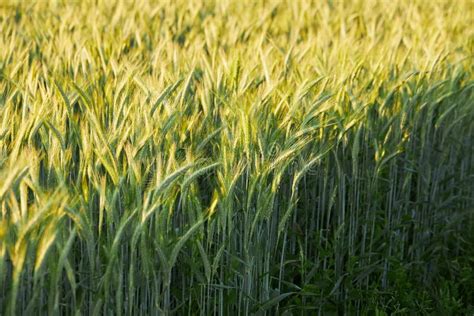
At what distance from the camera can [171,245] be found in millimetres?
1944

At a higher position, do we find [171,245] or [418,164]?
[418,164]

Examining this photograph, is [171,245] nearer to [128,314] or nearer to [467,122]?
[128,314]

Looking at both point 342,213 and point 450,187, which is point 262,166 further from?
point 450,187

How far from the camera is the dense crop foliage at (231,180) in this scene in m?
1.84

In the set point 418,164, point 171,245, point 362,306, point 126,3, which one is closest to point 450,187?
point 418,164

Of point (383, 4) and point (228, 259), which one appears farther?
point (383, 4)

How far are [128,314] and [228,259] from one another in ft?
1.61

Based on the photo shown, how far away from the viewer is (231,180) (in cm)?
208

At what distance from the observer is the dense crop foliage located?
1838mm

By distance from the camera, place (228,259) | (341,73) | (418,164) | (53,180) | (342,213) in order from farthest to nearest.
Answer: (418,164) → (341,73) → (342,213) → (228,259) → (53,180)

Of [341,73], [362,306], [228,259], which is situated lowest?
[362,306]

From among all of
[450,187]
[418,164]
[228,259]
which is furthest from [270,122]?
[450,187]

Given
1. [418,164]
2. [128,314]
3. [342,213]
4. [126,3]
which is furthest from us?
[126,3]

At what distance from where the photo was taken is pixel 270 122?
2.43 m
